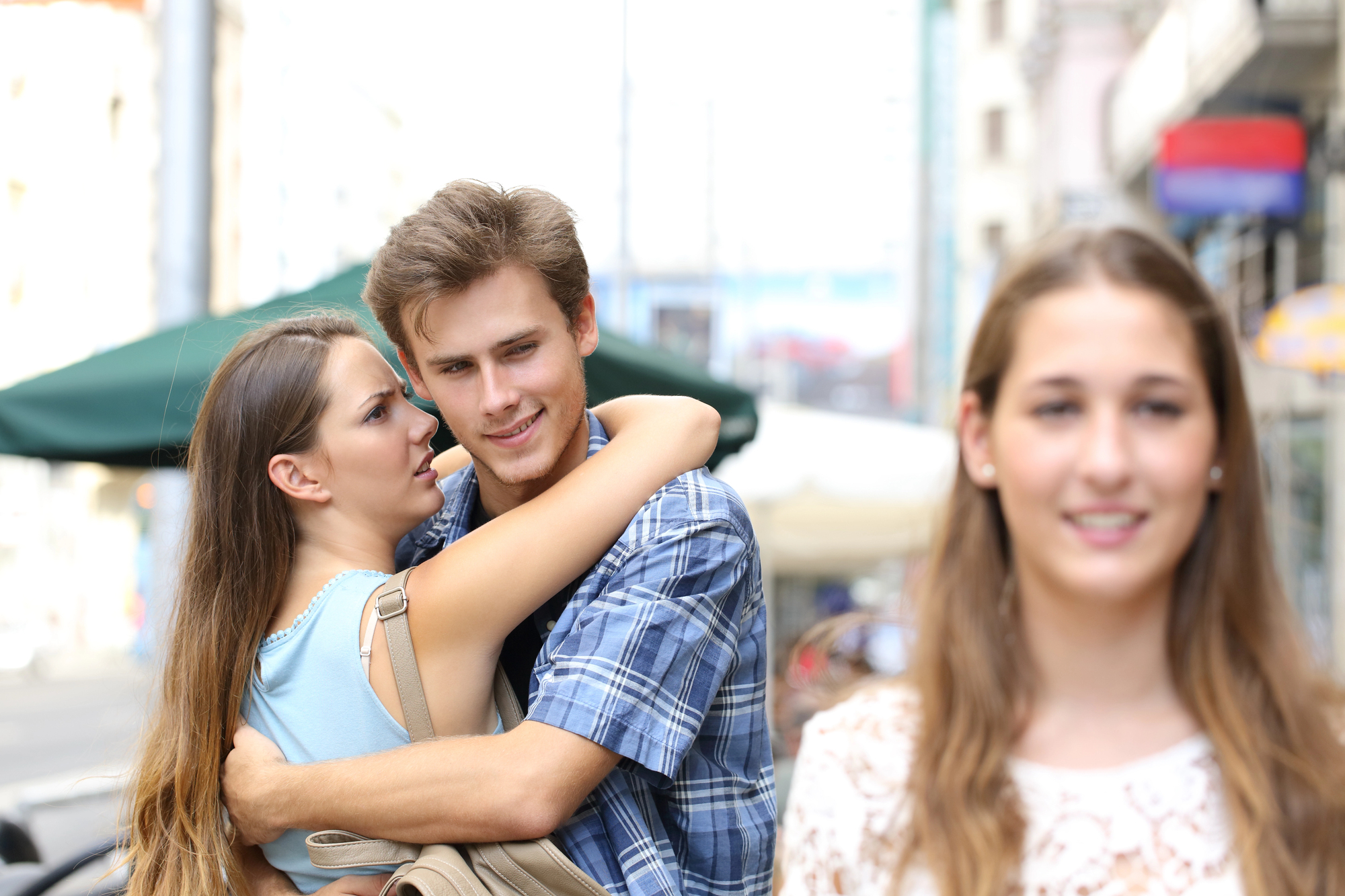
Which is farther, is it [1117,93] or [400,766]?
→ [1117,93]

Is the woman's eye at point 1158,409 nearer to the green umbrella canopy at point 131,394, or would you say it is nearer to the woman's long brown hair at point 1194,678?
the woman's long brown hair at point 1194,678

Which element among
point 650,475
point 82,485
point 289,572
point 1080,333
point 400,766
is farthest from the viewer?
point 82,485

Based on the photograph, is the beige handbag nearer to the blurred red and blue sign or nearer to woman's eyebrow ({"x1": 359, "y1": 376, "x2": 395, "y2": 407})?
woman's eyebrow ({"x1": 359, "y1": 376, "x2": 395, "y2": 407})

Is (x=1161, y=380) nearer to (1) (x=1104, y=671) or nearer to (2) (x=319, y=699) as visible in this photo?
(1) (x=1104, y=671)

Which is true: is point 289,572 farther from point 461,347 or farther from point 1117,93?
point 1117,93

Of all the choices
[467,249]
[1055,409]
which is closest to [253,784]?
[467,249]

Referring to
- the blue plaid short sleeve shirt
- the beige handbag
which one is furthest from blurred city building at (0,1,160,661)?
the blue plaid short sleeve shirt

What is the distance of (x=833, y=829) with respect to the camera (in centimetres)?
148

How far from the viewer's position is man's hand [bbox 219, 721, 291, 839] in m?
1.89

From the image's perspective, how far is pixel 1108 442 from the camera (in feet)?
4.42

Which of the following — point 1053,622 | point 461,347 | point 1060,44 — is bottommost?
point 1053,622

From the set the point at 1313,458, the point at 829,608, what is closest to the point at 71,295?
the point at 829,608

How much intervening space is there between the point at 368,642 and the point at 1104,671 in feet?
3.85

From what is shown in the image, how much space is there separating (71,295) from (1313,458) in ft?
86.2
